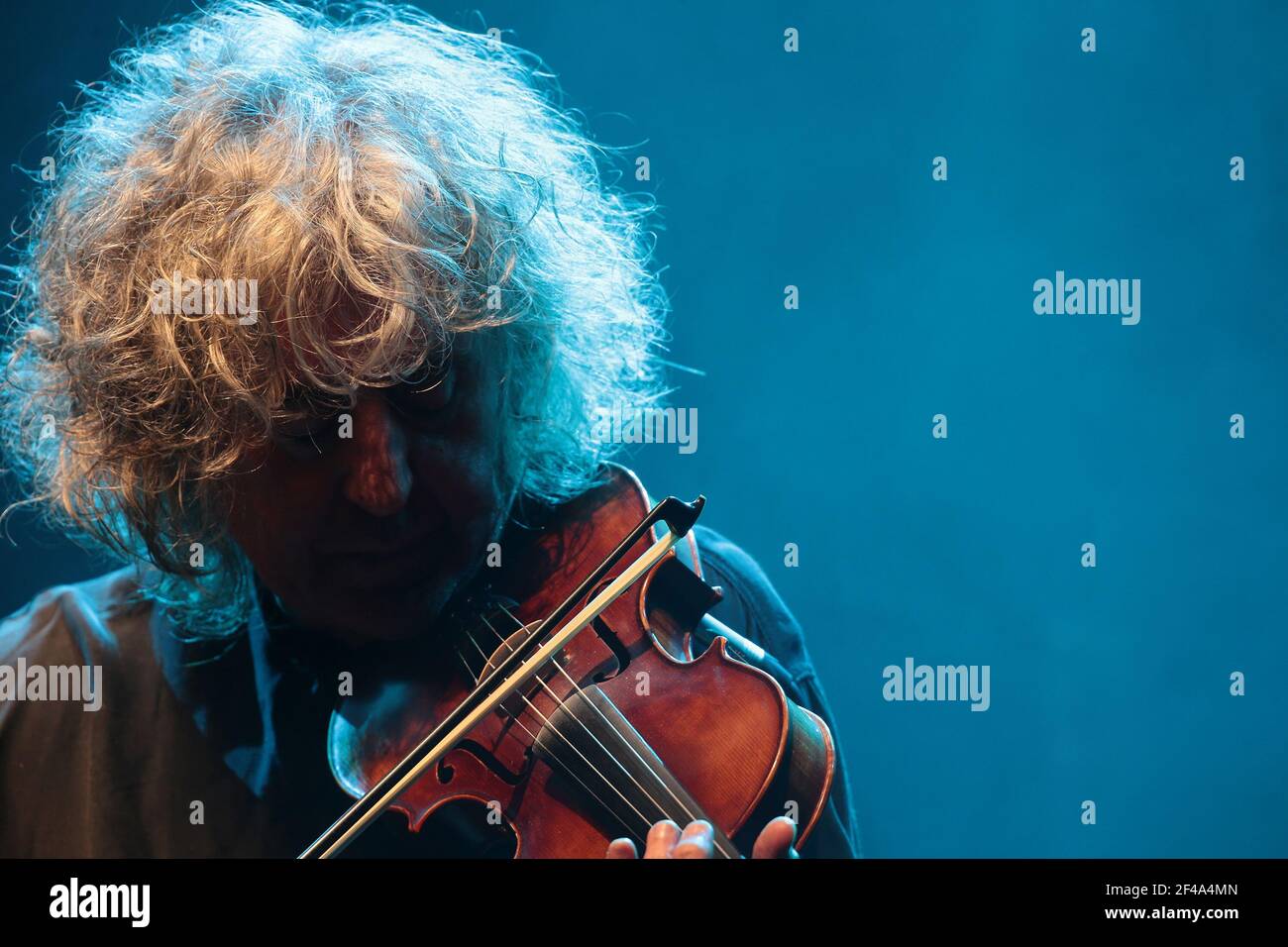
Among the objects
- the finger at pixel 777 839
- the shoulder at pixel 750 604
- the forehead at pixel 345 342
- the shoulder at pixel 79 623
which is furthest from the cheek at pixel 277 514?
the finger at pixel 777 839

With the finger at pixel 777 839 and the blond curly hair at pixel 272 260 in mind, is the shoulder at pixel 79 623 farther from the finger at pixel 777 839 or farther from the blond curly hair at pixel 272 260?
the finger at pixel 777 839

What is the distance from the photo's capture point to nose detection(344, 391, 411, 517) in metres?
1.08

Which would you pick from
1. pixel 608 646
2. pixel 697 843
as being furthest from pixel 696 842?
pixel 608 646

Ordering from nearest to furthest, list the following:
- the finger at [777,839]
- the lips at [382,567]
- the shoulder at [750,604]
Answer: the finger at [777,839] < the lips at [382,567] < the shoulder at [750,604]

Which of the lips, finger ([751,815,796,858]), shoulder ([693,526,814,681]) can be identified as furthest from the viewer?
shoulder ([693,526,814,681])

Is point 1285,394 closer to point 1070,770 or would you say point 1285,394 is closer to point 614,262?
point 1070,770

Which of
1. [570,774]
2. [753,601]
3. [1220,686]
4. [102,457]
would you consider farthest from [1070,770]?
[102,457]

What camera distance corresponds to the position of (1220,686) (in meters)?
1.53

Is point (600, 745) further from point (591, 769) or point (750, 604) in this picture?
point (750, 604)

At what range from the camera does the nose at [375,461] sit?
108 cm

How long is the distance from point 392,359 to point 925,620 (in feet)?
2.83

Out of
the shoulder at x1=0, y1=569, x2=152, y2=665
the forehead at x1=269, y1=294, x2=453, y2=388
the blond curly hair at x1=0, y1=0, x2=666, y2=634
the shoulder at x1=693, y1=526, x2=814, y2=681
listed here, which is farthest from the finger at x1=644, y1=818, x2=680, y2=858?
the shoulder at x1=0, y1=569, x2=152, y2=665

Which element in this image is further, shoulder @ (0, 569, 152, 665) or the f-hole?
shoulder @ (0, 569, 152, 665)

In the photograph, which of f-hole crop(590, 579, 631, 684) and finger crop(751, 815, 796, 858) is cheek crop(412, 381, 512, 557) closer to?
f-hole crop(590, 579, 631, 684)
